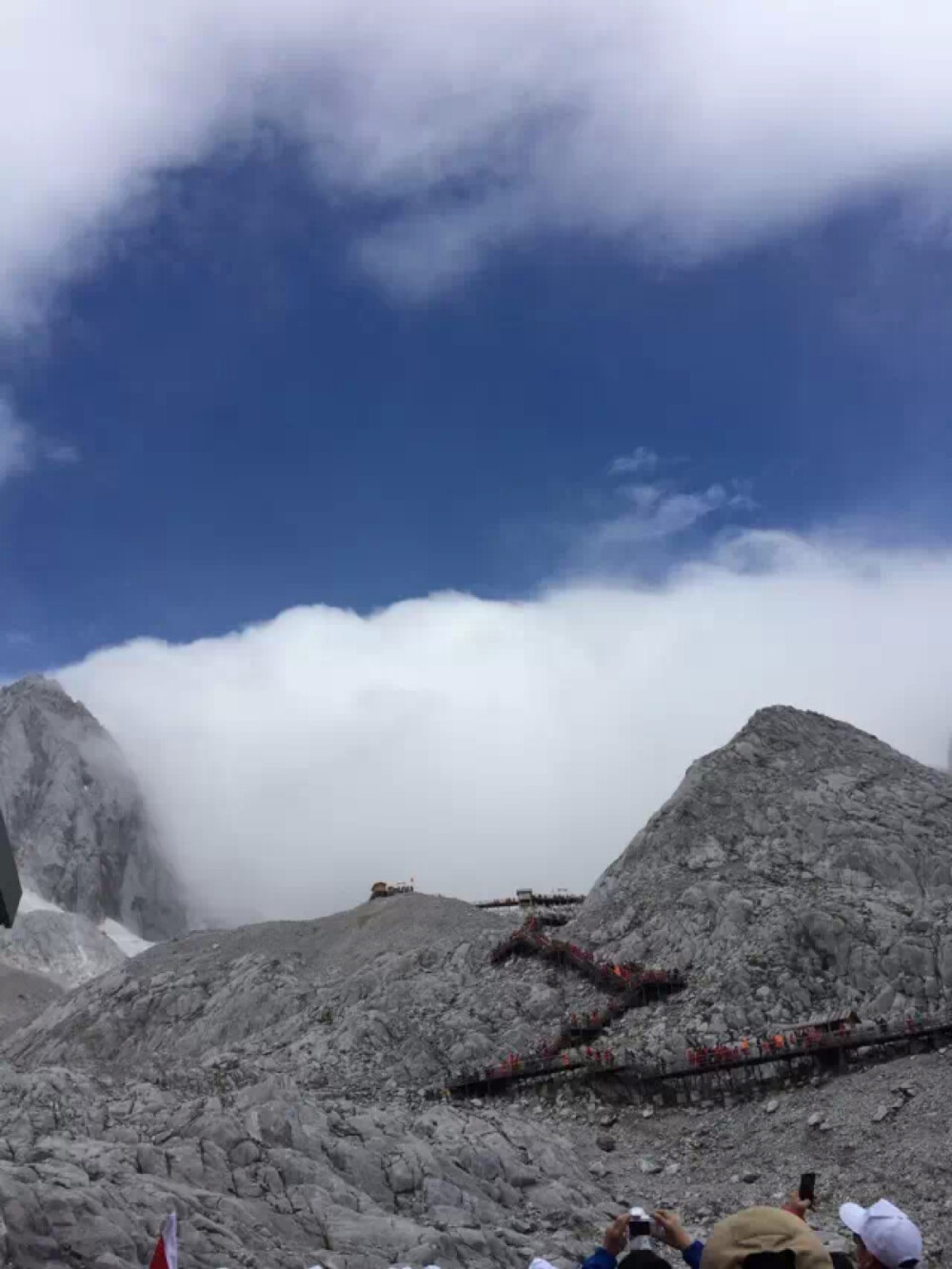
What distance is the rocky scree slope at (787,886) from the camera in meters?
43.6

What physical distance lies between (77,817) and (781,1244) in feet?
563

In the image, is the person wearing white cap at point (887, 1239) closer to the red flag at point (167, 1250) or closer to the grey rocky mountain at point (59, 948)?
the red flag at point (167, 1250)

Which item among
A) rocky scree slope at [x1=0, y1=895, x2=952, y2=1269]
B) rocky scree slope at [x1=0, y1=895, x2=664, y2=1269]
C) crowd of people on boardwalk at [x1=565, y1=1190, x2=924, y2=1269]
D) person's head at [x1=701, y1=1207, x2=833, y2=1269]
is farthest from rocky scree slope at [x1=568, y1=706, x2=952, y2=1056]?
person's head at [x1=701, y1=1207, x2=833, y2=1269]

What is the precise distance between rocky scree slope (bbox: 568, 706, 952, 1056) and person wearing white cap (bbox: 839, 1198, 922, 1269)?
126 feet

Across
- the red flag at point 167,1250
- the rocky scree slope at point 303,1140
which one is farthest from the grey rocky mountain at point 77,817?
the red flag at point 167,1250

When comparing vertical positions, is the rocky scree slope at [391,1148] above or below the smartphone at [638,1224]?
below

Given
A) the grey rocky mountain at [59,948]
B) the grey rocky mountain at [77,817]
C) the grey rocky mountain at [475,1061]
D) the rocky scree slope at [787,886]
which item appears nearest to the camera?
the grey rocky mountain at [475,1061]

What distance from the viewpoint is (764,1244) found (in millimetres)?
5449

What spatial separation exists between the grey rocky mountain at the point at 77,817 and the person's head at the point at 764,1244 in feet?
536

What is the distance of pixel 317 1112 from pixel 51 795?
148530 mm

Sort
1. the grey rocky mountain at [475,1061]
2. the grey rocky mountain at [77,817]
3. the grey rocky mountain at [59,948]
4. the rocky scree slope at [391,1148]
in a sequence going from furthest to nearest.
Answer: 1. the grey rocky mountain at [77,817]
2. the grey rocky mountain at [59,948]
3. the grey rocky mountain at [475,1061]
4. the rocky scree slope at [391,1148]

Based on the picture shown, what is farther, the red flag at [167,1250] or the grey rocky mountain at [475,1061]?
the grey rocky mountain at [475,1061]

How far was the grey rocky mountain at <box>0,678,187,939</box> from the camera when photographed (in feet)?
519

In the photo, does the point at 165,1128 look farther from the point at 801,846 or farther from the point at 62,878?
the point at 62,878
